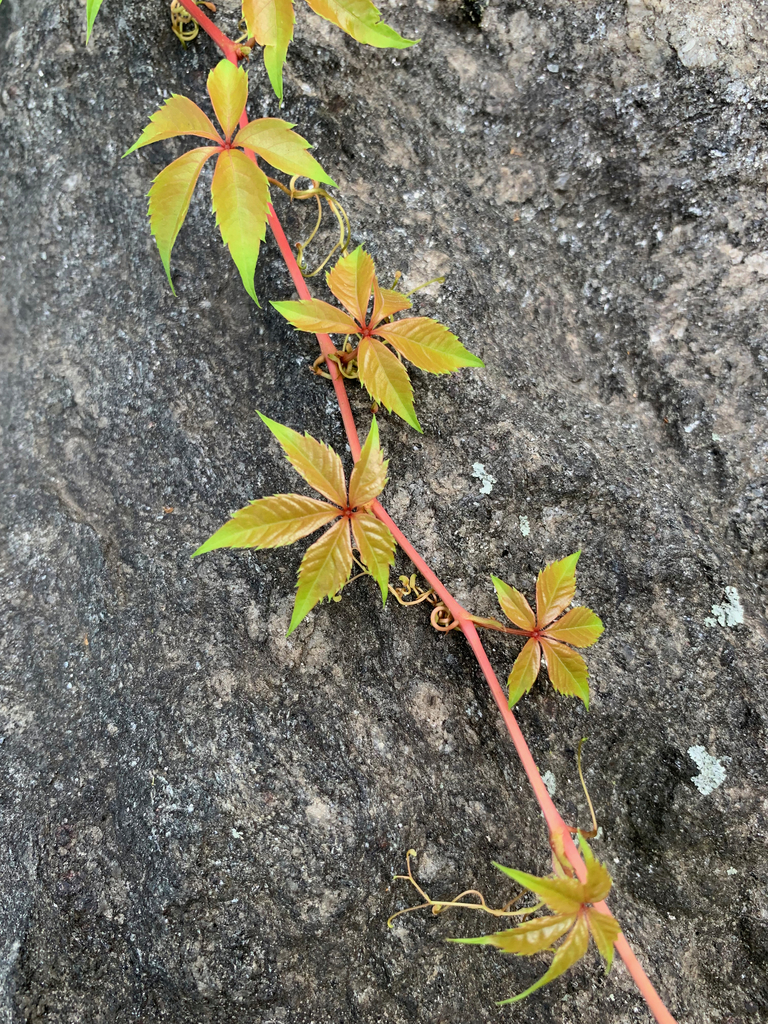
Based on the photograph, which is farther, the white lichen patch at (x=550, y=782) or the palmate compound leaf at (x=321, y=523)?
the white lichen patch at (x=550, y=782)

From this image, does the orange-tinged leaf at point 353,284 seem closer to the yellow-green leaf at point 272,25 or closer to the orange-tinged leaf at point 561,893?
the yellow-green leaf at point 272,25

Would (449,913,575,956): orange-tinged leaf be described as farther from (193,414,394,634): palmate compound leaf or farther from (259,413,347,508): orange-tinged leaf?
(259,413,347,508): orange-tinged leaf

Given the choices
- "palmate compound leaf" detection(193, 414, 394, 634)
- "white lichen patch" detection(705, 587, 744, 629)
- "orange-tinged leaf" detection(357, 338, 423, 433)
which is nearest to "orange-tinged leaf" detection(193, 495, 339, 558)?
"palmate compound leaf" detection(193, 414, 394, 634)

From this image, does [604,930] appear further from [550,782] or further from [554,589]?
[554,589]

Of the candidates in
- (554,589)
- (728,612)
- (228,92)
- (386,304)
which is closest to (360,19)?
(228,92)

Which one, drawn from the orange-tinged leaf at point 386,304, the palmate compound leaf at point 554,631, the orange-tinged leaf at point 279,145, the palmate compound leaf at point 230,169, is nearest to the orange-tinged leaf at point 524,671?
the palmate compound leaf at point 554,631
